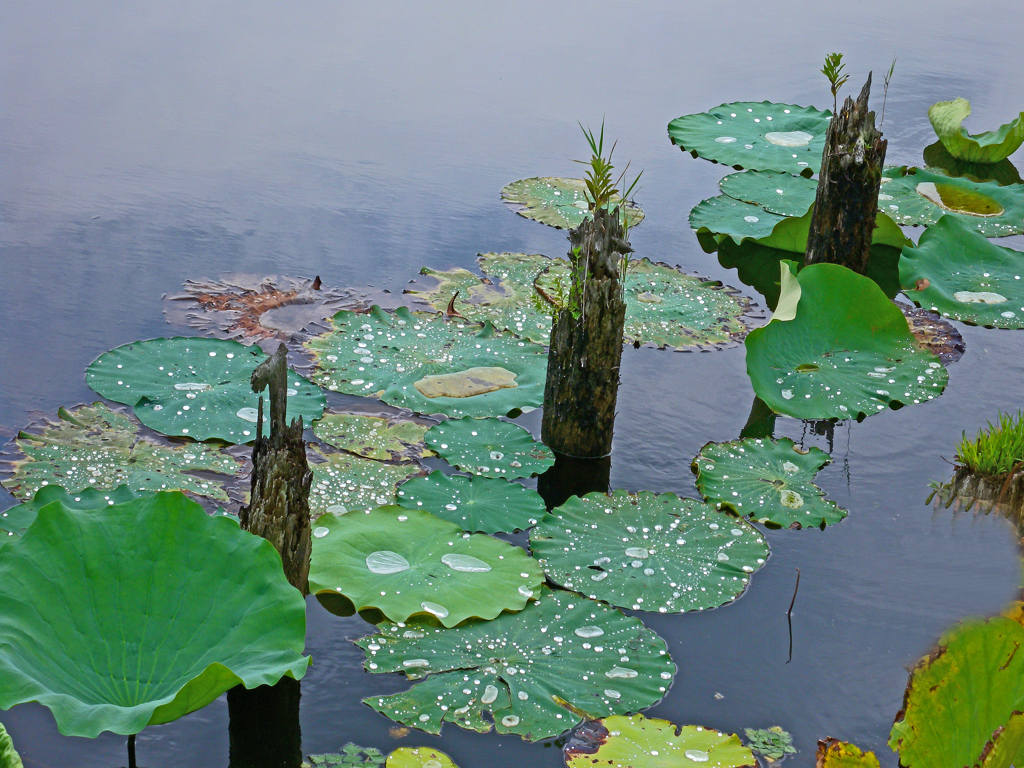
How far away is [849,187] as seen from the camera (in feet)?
18.8

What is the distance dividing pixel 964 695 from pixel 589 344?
2.22 meters

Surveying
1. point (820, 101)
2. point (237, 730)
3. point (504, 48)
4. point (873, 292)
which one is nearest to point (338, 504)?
point (237, 730)

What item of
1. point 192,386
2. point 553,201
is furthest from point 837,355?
point 192,386

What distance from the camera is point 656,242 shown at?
6551 mm

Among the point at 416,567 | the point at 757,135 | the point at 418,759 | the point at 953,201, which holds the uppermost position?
the point at 757,135

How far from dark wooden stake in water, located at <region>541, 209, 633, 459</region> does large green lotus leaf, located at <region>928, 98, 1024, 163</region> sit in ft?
16.1

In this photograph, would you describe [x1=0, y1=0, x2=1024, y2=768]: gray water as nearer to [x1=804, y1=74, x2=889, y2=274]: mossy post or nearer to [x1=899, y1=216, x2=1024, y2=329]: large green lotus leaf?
[x1=899, y1=216, x2=1024, y2=329]: large green lotus leaf

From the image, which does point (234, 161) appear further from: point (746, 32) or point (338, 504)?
point (746, 32)

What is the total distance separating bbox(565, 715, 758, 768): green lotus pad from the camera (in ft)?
8.79

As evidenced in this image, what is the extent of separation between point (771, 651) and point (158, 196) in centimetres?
500

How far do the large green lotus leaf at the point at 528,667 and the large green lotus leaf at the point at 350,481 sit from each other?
71cm

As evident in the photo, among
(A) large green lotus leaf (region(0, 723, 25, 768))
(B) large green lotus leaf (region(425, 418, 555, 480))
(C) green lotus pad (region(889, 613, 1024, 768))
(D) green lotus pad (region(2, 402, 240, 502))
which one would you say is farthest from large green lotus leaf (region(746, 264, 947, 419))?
(A) large green lotus leaf (region(0, 723, 25, 768))

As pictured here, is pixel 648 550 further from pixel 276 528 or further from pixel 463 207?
pixel 463 207

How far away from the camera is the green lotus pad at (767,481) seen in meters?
3.91
